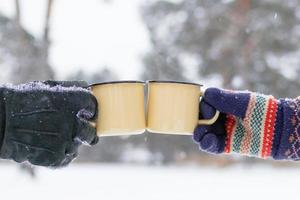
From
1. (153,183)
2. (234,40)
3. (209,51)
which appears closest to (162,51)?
(209,51)

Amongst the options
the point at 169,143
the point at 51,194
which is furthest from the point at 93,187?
the point at 169,143

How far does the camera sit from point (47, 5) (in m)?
3.87

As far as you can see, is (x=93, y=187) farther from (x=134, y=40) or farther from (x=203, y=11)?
(x=203, y=11)

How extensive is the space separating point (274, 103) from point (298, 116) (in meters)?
0.03

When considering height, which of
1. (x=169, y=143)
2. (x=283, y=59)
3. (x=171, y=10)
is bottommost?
(x=169, y=143)

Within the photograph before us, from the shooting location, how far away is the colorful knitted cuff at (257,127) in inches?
24.0

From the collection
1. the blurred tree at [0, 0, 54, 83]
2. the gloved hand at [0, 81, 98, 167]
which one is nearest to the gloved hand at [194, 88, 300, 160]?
the gloved hand at [0, 81, 98, 167]

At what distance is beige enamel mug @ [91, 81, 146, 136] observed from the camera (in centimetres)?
60

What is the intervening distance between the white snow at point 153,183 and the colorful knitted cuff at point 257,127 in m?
2.11

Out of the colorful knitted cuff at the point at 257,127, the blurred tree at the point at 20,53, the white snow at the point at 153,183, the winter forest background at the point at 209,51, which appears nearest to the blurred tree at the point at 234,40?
the winter forest background at the point at 209,51

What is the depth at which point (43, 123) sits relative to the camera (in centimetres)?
56

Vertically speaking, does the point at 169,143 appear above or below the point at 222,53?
below

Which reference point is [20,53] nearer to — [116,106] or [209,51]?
[209,51]

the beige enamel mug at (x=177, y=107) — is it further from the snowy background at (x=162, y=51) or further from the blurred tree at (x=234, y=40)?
the blurred tree at (x=234, y=40)
